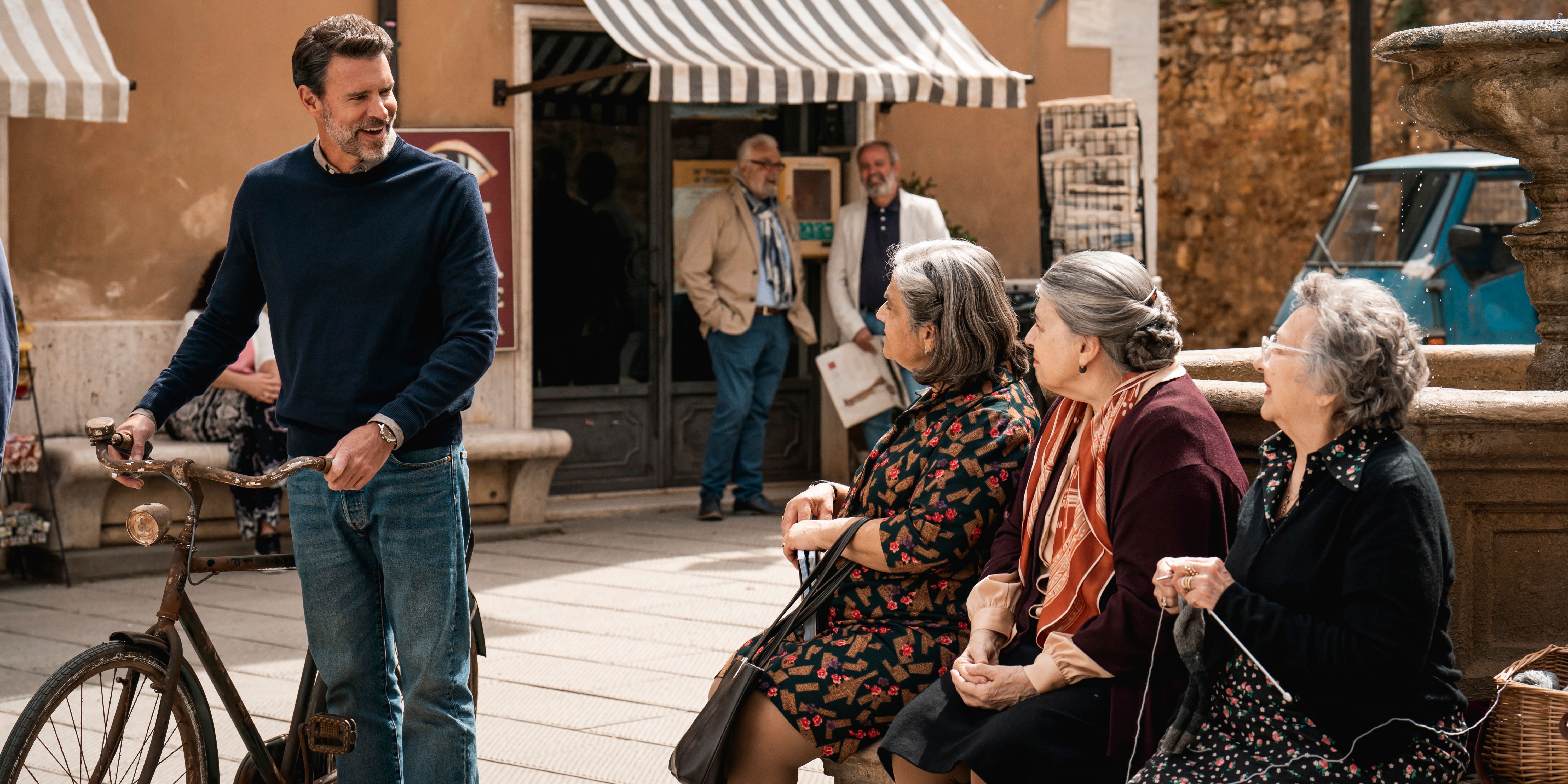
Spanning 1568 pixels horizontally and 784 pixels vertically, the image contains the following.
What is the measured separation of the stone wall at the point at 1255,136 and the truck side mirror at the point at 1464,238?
749cm

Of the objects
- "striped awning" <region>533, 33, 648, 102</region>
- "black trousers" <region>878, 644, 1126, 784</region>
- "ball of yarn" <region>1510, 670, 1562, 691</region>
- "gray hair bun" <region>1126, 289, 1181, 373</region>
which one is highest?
"striped awning" <region>533, 33, 648, 102</region>

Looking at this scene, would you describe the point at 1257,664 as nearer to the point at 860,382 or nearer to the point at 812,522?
the point at 812,522

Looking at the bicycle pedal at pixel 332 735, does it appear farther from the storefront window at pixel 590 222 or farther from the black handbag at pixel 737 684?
the storefront window at pixel 590 222

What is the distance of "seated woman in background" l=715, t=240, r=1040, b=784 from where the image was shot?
123 inches

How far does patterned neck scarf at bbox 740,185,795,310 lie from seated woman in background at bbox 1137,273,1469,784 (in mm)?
6089

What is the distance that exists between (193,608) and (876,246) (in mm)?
5864

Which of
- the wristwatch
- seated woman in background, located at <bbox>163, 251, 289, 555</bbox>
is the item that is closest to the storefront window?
seated woman in background, located at <bbox>163, 251, 289, 555</bbox>

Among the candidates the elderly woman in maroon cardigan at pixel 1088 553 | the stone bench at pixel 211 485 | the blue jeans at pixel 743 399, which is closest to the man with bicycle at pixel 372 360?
the elderly woman in maroon cardigan at pixel 1088 553

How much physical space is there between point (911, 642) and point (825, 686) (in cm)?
20

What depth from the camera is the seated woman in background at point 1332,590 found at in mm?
2434

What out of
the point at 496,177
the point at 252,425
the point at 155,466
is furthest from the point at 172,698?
the point at 496,177

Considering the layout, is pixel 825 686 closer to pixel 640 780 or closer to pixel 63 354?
pixel 640 780

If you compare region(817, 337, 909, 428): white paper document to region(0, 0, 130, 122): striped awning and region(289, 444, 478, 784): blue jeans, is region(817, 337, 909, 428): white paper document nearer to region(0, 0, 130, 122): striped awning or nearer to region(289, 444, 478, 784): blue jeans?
region(0, 0, 130, 122): striped awning

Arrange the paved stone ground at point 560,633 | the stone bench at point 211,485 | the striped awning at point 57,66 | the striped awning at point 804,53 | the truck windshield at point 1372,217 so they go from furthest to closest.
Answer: the truck windshield at point 1372,217
the striped awning at point 804,53
the stone bench at point 211,485
the striped awning at point 57,66
the paved stone ground at point 560,633
